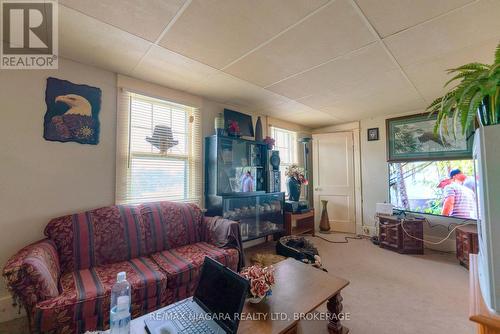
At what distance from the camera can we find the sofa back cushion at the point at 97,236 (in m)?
1.77

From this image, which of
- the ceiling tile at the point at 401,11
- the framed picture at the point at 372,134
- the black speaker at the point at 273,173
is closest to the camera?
the ceiling tile at the point at 401,11

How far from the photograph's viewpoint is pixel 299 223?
414 cm

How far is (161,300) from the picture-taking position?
1638 mm

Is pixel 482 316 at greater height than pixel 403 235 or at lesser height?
greater

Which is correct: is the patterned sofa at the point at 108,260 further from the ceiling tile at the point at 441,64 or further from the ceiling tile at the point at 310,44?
the ceiling tile at the point at 441,64

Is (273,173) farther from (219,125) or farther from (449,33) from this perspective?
(449,33)

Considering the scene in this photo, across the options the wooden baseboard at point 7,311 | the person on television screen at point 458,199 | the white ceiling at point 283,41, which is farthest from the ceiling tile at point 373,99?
the wooden baseboard at point 7,311

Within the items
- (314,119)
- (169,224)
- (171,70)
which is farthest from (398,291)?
(171,70)

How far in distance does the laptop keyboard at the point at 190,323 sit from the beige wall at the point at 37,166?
166 cm

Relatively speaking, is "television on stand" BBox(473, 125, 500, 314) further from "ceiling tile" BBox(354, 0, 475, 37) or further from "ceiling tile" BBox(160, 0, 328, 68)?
"ceiling tile" BBox(160, 0, 328, 68)

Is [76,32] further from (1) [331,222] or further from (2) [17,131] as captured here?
(1) [331,222]

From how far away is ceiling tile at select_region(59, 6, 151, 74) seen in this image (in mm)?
1559

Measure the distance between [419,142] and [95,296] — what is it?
460 cm

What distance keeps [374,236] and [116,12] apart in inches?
181
